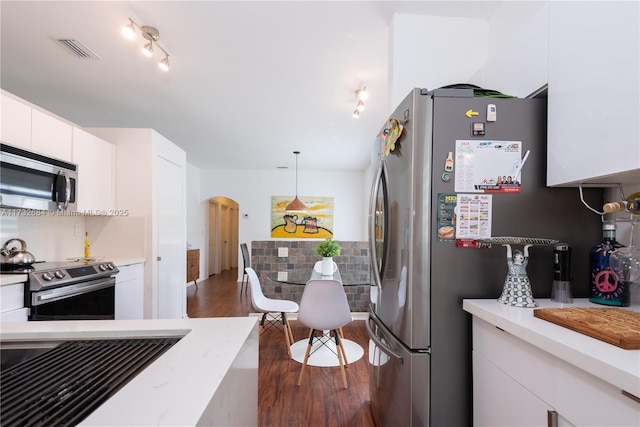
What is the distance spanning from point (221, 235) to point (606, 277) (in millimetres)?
8457

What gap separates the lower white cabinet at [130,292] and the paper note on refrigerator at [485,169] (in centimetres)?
277

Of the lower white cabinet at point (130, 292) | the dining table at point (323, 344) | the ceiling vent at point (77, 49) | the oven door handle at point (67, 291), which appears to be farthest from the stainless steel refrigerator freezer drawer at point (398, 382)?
the ceiling vent at point (77, 49)

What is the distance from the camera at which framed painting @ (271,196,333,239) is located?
22.5 ft

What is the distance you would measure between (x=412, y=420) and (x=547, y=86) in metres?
1.56

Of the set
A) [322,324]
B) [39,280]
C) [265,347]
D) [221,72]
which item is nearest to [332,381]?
[322,324]

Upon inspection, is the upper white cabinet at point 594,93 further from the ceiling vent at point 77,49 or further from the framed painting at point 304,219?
the framed painting at point 304,219

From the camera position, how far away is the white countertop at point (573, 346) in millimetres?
623

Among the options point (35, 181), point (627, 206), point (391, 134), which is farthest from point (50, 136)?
point (627, 206)

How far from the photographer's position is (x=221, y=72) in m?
2.59

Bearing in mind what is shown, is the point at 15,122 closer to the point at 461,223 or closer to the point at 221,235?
the point at 461,223

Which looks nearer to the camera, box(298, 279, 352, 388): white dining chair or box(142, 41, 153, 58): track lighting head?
box(142, 41, 153, 58): track lighting head

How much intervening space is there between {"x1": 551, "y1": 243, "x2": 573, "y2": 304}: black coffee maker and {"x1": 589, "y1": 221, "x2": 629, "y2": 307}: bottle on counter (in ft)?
0.30

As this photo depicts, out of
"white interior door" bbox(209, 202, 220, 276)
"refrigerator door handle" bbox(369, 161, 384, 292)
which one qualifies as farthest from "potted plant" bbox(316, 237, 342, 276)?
"white interior door" bbox(209, 202, 220, 276)

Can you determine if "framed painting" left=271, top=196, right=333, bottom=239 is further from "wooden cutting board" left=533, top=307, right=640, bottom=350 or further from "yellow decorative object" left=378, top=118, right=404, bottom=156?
"wooden cutting board" left=533, top=307, right=640, bottom=350
